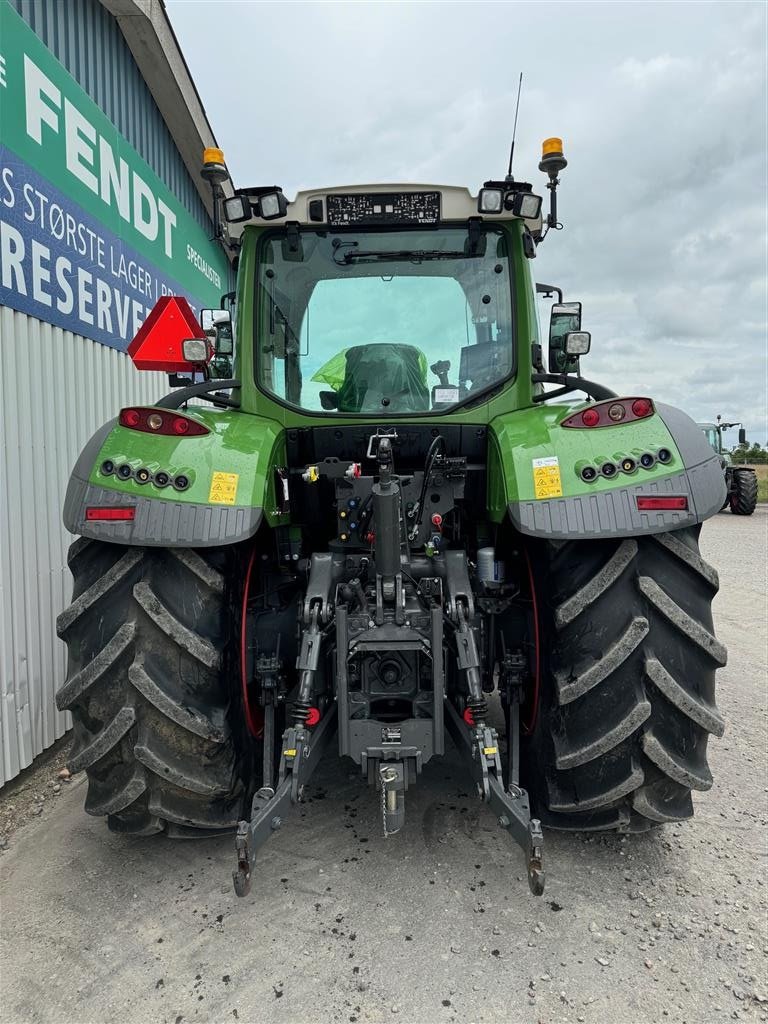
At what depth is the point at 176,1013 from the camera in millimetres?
1702

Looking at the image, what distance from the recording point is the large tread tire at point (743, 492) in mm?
16703

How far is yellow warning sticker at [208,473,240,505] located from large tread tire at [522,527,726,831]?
1127 mm

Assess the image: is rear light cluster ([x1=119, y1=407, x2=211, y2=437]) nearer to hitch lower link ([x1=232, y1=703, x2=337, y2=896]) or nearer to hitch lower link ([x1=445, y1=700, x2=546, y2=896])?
hitch lower link ([x1=232, y1=703, x2=337, y2=896])

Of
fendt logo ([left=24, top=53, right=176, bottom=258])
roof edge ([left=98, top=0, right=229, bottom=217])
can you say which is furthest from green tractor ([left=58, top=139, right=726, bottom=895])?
roof edge ([left=98, top=0, right=229, bottom=217])

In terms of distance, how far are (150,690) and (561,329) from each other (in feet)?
7.99

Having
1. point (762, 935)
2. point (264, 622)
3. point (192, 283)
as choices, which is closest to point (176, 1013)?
point (264, 622)

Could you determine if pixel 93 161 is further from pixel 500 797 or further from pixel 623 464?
pixel 500 797

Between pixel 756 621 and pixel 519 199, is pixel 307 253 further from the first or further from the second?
pixel 756 621

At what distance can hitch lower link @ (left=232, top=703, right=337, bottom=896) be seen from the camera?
1.73 m

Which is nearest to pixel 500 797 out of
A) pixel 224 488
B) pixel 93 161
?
pixel 224 488

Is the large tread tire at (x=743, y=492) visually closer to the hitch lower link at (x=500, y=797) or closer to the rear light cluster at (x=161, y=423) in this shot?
the hitch lower link at (x=500, y=797)

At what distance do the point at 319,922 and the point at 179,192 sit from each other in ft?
21.6

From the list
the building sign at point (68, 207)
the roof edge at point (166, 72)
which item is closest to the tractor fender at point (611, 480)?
the building sign at point (68, 207)

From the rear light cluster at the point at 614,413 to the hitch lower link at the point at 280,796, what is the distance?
137 centimetres
